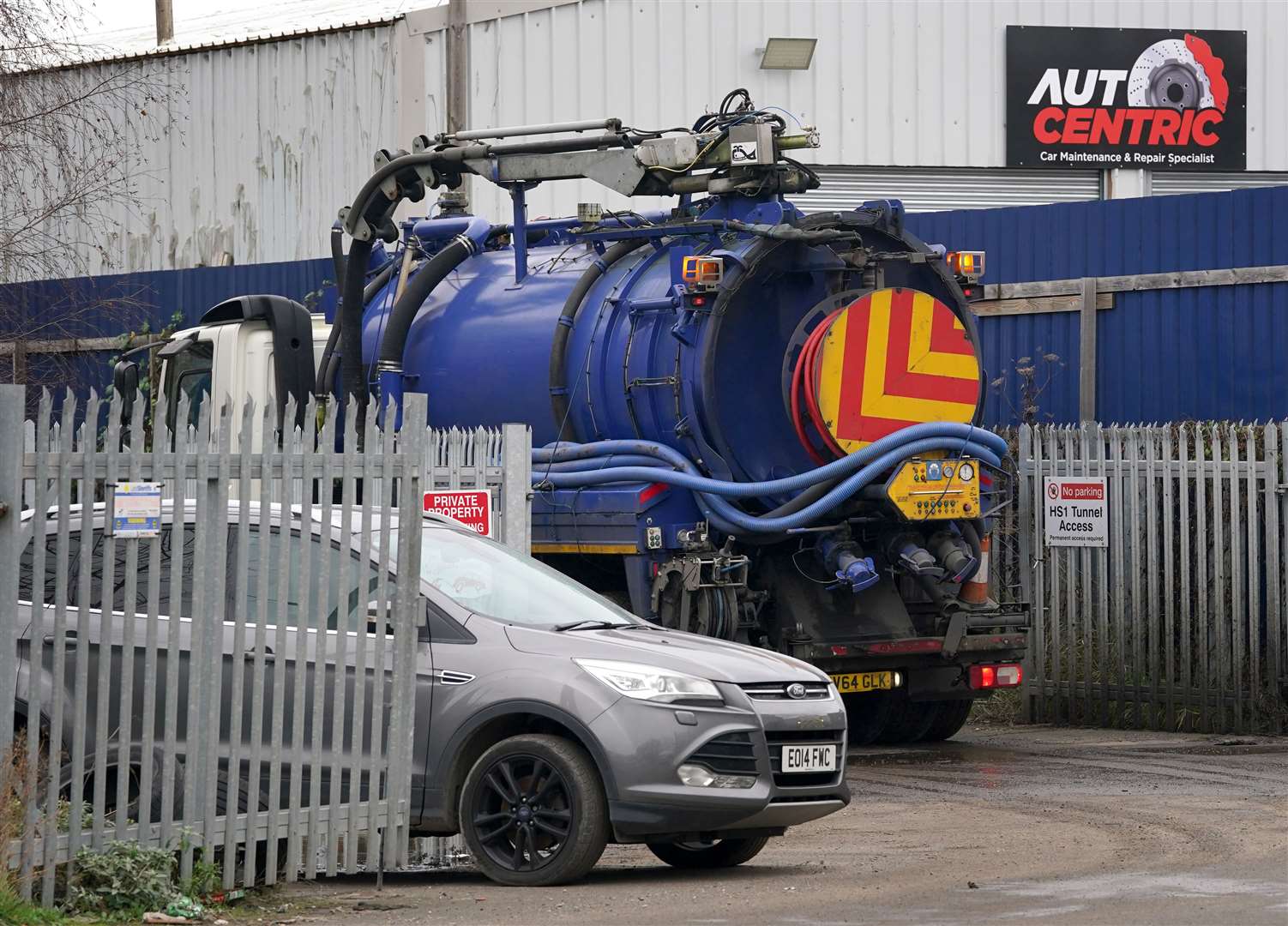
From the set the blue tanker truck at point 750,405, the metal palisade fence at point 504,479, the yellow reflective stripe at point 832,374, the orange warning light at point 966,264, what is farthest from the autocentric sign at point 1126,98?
the metal palisade fence at point 504,479

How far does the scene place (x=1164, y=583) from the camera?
1555 cm

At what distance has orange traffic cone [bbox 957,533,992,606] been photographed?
47.2ft

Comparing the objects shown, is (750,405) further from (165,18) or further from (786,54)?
(165,18)

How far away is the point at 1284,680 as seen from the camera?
15.0 metres

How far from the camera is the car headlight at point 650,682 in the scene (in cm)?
916

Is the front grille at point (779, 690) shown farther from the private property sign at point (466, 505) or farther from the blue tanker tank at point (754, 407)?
the blue tanker tank at point (754, 407)

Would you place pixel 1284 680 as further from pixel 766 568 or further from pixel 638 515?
pixel 638 515

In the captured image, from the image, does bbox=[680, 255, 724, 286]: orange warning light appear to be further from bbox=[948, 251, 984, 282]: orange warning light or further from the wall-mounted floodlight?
the wall-mounted floodlight

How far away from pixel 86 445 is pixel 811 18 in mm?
17837

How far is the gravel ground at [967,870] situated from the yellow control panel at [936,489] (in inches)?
66.8

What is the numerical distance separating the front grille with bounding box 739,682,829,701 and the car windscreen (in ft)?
3.21

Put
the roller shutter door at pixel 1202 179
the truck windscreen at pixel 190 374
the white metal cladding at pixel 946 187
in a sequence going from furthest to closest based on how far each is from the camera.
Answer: the roller shutter door at pixel 1202 179, the white metal cladding at pixel 946 187, the truck windscreen at pixel 190 374

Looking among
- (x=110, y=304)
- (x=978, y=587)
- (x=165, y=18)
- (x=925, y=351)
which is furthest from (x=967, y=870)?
(x=165, y=18)

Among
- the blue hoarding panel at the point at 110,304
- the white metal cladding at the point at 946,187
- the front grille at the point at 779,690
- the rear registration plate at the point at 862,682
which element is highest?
the white metal cladding at the point at 946,187
